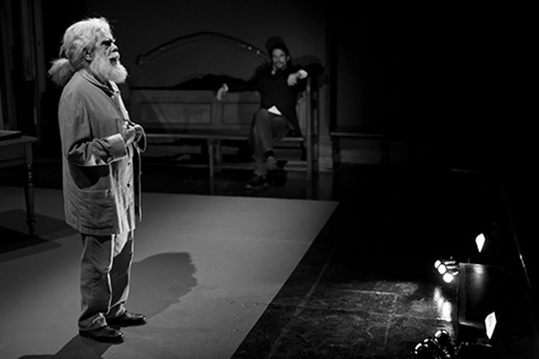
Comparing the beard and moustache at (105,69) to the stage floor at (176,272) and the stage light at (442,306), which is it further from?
the stage light at (442,306)

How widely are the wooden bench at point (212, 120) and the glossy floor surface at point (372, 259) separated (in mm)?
325

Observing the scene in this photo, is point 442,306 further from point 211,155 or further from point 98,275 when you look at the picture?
point 211,155

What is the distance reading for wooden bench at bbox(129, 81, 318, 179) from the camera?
24.7ft

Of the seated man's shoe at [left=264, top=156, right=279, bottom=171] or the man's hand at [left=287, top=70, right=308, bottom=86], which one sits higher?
the man's hand at [left=287, top=70, right=308, bottom=86]

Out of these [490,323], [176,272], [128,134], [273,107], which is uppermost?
[128,134]

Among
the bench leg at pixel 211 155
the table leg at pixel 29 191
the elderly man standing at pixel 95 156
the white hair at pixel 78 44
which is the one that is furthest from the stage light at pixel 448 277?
the bench leg at pixel 211 155

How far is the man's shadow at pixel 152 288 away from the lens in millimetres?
3549

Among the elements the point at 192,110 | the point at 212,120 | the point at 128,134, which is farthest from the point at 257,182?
the point at 128,134

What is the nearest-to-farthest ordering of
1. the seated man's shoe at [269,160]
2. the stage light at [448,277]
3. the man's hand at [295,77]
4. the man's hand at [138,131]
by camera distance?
the man's hand at [138,131]
the stage light at [448,277]
the seated man's shoe at [269,160]
the man's hand at [295,77]

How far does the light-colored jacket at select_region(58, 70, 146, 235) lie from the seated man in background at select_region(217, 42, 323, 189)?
3.54m

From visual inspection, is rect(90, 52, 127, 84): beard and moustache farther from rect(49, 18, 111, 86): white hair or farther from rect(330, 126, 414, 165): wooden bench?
rect(330, 126, 414, 165): wooden bench

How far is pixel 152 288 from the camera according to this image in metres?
4.40

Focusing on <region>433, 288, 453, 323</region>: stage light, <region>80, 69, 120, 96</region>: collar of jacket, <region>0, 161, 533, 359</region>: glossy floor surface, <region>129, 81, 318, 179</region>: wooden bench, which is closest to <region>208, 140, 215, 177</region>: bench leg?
<region>129, 81, 318, 179</region>: wooden bench

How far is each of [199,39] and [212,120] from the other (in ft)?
3.07
